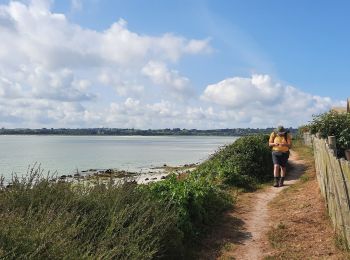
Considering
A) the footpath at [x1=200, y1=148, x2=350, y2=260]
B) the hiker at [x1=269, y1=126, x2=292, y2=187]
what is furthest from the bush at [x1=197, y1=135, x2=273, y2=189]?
the footpath at [x1=200, y1=148, x2=350, y2=260]

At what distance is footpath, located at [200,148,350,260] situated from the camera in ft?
28.8

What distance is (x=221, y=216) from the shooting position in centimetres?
1191

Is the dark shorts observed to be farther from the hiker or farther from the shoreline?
the shoreline

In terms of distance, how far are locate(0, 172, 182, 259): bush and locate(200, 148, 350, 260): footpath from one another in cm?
135

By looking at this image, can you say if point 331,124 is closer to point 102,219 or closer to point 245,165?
point 245,165

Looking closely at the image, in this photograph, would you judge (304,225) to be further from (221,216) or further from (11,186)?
(11,186)

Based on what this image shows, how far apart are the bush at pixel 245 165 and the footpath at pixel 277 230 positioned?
1482 mm

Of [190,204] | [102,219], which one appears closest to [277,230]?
[190,204]

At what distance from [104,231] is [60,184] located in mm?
1998

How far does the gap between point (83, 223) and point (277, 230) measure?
15.3 feet

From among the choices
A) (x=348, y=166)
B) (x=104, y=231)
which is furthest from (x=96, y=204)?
(x=348, y=166)

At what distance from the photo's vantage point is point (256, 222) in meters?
11.3

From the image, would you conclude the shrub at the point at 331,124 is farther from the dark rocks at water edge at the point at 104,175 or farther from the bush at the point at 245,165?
the dark rocks at water edge at the point at 104,175

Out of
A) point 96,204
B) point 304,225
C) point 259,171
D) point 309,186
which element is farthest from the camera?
point 259,171
